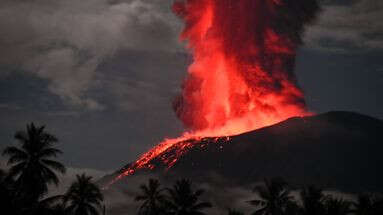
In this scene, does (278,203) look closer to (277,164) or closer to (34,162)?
(34,162)

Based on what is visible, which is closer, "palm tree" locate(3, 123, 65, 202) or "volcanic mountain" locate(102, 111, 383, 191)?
"palm tree" locate(3, 123, 65, 202)

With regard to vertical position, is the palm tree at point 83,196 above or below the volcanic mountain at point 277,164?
below

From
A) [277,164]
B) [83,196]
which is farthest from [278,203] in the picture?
[277,164]

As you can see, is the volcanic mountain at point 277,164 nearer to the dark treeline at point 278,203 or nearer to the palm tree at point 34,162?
the dark treeline at point 278,203

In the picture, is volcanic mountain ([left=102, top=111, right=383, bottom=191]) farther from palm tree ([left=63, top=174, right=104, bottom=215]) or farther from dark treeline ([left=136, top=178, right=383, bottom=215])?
palm tree ([left=63, top=174, right=104, bottom=215])

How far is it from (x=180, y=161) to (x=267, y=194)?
403ft

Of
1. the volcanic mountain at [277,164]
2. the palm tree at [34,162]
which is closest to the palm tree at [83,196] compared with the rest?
the palm tree at [34,162]

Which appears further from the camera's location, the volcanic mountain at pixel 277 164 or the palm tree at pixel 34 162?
the volcanic mountain at pixel 277 164

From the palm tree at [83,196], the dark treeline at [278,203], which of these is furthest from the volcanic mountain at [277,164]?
the palm tree at [83,196]

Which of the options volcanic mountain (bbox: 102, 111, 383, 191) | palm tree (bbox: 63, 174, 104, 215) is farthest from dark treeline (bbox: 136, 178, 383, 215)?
volcanic mountain (bbox: 102, 111, 383, 191)

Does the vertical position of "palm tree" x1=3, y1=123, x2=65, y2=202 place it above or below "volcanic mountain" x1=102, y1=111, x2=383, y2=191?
below

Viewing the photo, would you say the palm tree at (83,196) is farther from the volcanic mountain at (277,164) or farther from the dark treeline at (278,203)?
the volcanic mountain at (277,164)

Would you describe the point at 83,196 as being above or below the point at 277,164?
below

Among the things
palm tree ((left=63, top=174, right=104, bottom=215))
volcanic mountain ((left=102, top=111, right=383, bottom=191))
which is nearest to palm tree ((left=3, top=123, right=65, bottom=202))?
palm tree ((left=63, top=174, right=104, bottom=215))
